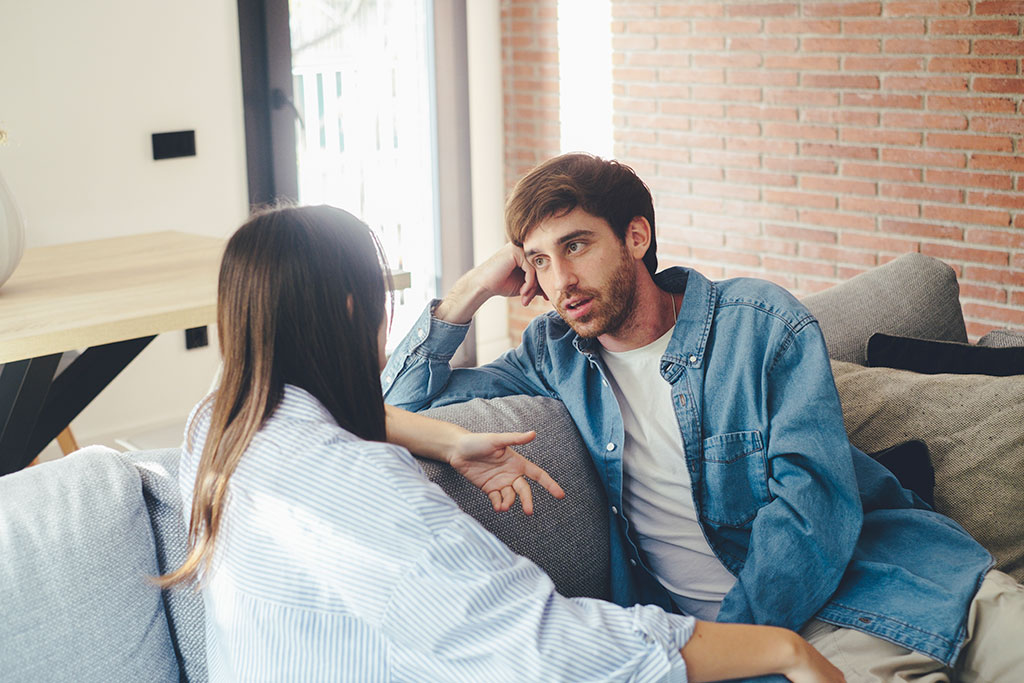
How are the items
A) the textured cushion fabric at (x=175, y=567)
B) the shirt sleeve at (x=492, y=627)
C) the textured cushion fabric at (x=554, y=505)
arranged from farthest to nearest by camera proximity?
the textured cushion fabric at (x=554, y=505)
the textured cushion fabric at (x=175, y=567)
the shirt sleeve at (x=492, y=627)

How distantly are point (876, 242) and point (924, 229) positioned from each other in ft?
0.58

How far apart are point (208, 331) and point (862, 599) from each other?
2941 mm

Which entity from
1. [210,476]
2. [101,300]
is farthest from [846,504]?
[101,300]

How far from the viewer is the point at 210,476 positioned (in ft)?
3.35

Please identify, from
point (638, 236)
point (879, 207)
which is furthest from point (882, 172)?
point (638, 236)

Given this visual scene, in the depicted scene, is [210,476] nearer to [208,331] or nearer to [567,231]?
[567,231]

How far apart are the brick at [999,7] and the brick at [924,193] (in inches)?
22.5

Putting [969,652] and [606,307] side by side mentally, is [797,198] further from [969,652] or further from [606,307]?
[969,652]

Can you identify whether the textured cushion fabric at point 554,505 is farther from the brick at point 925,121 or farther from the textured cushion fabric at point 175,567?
the brick at point 925,121

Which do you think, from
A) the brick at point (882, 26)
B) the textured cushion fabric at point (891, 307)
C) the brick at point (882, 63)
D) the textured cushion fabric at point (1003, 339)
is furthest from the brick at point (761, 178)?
the textured cushion fabric at point (1003, 339)

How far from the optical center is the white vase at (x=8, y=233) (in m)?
2.20

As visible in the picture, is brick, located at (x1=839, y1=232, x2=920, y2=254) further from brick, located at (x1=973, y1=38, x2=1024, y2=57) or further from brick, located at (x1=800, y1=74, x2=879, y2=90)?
brick, located at (x1=973, y1=38, x2=1024, y2=57)

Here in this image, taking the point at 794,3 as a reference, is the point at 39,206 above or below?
below

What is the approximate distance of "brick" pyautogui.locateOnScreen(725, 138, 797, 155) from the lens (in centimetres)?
395
